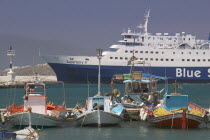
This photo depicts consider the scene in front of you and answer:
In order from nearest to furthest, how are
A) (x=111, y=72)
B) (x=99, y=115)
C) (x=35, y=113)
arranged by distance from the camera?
(x=35, y=113)
(x=99, y=115)
(x=111, y=72)

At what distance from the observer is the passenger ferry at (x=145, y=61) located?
58312 mm

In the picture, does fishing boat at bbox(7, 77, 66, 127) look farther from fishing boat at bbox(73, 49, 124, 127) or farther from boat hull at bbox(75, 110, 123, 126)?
boat hull at bbox(75, 110, 123, 126)

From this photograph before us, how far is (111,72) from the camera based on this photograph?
191 feet

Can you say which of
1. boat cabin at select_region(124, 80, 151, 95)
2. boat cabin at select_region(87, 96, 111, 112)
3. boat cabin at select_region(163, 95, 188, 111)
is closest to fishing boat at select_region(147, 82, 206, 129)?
boat cabin at select_region(163, 95, 188, 111)

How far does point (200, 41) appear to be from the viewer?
6519cm

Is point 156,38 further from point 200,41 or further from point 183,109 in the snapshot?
point 183,109

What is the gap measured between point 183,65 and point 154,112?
41.6 meters

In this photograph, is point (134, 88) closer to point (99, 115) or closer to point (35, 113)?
point (99, 115)

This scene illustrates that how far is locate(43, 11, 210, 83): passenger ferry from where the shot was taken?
5831cm

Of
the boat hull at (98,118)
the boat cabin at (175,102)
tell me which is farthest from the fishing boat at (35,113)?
the boat cabin at (175,102)

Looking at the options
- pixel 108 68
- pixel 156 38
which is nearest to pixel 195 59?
pixel 156 38

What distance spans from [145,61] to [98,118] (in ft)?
134

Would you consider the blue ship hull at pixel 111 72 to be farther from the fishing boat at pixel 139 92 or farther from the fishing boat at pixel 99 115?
the fishing boat at pixel 99 115

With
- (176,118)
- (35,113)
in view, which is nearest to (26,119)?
(35,113)
